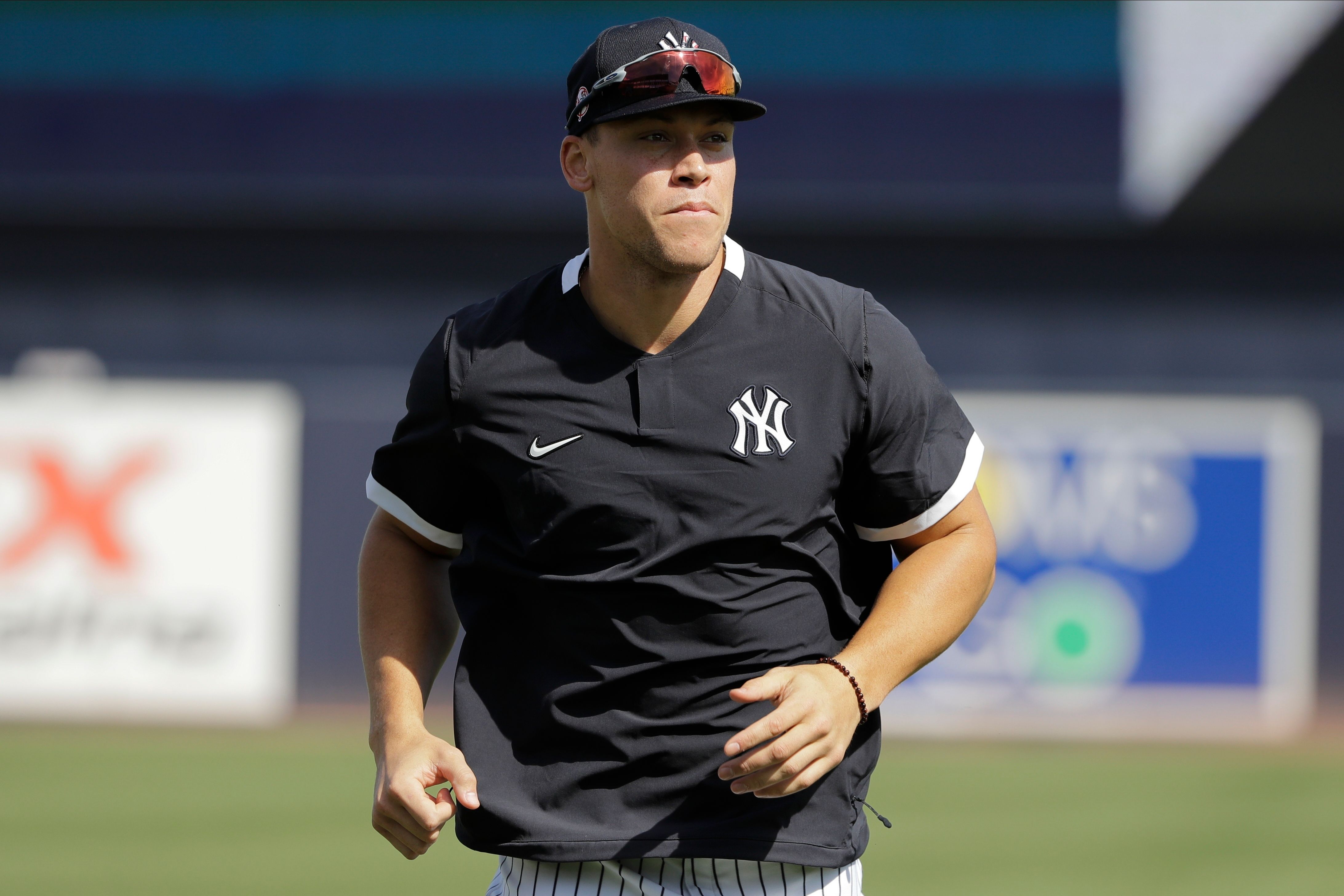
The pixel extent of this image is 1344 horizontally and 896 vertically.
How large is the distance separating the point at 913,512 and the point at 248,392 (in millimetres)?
9061

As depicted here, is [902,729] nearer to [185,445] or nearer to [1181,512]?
[1181,512]

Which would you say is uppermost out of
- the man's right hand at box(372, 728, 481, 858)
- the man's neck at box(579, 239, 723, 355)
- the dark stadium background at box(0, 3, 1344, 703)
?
the dark stadium background at box(0, 3, 1344, 703)

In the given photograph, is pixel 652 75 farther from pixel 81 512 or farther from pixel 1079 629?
pixel 81 512

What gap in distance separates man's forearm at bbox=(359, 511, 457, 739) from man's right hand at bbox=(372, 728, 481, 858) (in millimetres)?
173

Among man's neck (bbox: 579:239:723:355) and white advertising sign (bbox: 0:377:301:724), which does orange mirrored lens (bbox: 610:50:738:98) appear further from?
white advertising sign (bbox: 0:377:301:724)

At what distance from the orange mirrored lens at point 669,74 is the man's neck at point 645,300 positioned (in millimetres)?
255

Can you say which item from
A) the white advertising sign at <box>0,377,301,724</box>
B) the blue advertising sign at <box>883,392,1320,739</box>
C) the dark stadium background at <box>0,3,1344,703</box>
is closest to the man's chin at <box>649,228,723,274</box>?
the blue advertising sign at <box>883,392,1320,739</box>

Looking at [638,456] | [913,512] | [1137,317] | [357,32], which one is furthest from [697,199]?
[357,32]

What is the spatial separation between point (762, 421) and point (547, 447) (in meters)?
0.34

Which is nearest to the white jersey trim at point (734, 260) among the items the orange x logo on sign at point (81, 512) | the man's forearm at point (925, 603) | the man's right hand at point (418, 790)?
the man's forearm at point (925, 603)

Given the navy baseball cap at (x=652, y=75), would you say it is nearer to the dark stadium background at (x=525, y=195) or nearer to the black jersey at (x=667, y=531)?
the black jersey at (x=667, y=531)

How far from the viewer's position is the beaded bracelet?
2389 mm

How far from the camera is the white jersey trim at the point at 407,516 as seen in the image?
2.73m

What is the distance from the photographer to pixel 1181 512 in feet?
35.5
